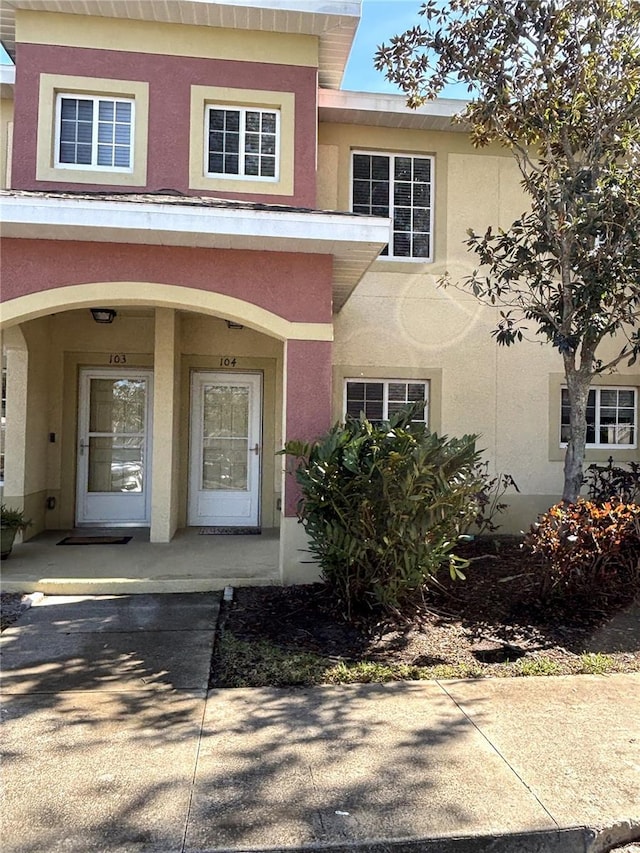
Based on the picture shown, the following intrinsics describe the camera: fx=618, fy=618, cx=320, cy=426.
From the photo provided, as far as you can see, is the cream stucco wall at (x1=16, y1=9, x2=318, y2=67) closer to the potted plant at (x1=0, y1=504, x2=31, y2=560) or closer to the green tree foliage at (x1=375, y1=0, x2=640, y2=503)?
the green tree foliage at (x1=375, y1=0, x2=640, y2=503)

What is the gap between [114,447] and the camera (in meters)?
9.61

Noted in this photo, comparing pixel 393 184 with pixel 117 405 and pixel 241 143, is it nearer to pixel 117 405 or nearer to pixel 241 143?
pixel 241 143

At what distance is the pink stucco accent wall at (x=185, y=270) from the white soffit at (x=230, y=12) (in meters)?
3.77

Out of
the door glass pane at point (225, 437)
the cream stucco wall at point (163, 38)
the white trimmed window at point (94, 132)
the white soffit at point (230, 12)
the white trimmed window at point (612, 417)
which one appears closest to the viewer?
the white soffit at point (230, 12)

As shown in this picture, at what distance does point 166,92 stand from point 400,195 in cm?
365

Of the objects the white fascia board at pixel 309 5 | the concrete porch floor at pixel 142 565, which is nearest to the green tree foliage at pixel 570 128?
the white fascia board at pixel 309 5

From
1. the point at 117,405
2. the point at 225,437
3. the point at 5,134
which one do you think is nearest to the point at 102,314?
the point at 117,405

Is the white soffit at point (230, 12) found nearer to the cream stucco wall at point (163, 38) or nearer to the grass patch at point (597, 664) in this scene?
the cream stucco wall at point (163, 38)

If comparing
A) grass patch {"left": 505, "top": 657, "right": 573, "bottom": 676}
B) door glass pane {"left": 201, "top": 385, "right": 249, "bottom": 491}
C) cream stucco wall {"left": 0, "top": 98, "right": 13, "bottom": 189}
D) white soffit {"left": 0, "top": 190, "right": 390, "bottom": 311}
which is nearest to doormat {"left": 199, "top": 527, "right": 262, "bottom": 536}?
door glass pane {"left": 201, "top": 385, "right": 249, "bottom": 491}

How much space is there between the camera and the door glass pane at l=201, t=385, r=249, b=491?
967 centimetres

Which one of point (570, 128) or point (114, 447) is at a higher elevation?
point (570, 128)

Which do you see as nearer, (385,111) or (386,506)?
(386,506)

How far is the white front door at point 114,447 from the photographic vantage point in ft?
31.1

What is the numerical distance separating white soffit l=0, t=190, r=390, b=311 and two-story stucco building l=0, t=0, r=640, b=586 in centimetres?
2
